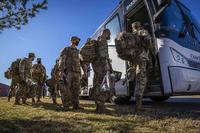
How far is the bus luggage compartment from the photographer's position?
7.25 metres

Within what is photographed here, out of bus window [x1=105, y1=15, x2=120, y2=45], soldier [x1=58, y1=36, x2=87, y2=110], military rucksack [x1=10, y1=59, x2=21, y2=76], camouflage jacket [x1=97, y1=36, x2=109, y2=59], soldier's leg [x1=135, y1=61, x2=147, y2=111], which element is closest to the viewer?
soldier's leg [x1=135, y1=61, x2=147, y2=111]

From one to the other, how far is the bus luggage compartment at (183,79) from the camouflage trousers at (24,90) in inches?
253

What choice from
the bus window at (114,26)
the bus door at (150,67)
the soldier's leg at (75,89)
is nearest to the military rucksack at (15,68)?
the bus window at (114,26)

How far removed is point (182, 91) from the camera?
7.49 metres

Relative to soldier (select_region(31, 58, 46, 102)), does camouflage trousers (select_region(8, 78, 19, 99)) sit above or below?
below

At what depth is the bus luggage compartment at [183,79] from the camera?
725cm

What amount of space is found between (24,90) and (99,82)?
5437mm

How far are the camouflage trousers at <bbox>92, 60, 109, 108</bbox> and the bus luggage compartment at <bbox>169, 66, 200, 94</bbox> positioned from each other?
1611mm

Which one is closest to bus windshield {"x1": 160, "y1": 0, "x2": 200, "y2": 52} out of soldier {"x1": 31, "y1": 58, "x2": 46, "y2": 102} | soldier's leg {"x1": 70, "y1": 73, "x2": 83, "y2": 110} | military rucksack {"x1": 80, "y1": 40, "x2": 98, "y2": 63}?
military rucksack {"x1": 80, "y1": 40, "x2": 98, "y2": 63}

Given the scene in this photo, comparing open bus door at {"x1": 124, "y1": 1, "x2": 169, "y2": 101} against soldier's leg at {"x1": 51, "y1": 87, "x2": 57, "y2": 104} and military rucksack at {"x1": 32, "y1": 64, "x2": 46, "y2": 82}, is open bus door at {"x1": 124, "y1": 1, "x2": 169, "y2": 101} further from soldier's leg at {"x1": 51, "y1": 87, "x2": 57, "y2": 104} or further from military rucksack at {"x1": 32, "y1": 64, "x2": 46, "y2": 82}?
military rucksack at {"x1": 32, "y1": 64, "x2": 46, "y2": 82}

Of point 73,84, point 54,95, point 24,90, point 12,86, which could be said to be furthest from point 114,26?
point 12,86

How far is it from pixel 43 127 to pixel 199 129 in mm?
2573

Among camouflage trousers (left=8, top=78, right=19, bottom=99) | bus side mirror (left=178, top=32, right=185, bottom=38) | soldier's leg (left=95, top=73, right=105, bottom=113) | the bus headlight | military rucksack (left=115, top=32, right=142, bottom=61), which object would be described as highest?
bus side mirror (left=178, top=32, right=185, bottom=38)

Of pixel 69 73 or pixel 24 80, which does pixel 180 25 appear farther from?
pixel 24 80
